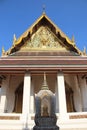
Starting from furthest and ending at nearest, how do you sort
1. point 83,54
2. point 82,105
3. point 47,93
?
point 83,54
point 82,105
point 47,93

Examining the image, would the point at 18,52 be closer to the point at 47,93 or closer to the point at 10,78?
the point at 10,78

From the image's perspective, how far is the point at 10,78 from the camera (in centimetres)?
831

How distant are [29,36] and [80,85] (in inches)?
155

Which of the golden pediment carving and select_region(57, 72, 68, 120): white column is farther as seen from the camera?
the golden pediment carving

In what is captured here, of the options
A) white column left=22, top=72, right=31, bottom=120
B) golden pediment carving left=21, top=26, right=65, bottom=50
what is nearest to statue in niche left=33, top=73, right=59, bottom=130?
white column left=22, top=72, right=31, bottom=120

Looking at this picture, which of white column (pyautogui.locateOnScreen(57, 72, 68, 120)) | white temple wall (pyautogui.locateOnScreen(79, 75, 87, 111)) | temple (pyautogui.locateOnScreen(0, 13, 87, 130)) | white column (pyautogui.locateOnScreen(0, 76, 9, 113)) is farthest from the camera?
white temple wall (pyautogui.locateOnScreen(79, 75, 87, 111))

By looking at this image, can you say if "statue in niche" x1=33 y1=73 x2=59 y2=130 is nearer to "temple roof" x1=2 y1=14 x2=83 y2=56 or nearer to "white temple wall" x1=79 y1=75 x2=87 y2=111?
"white temple wall" x1=79 y1=75 x2=87 y2=111

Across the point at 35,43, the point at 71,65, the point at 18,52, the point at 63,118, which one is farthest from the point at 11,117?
the point at 35,43

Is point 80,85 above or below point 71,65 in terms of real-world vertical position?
below

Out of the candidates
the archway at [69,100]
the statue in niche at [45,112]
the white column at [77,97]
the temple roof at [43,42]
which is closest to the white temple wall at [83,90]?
the white column at [77,97]

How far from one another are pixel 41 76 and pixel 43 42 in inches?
101

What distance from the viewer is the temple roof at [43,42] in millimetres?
9731

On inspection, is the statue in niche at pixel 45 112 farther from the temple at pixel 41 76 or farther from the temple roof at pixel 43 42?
the temple roof at pixel 43 42

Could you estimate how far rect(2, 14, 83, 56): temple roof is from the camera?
31.9 ft
